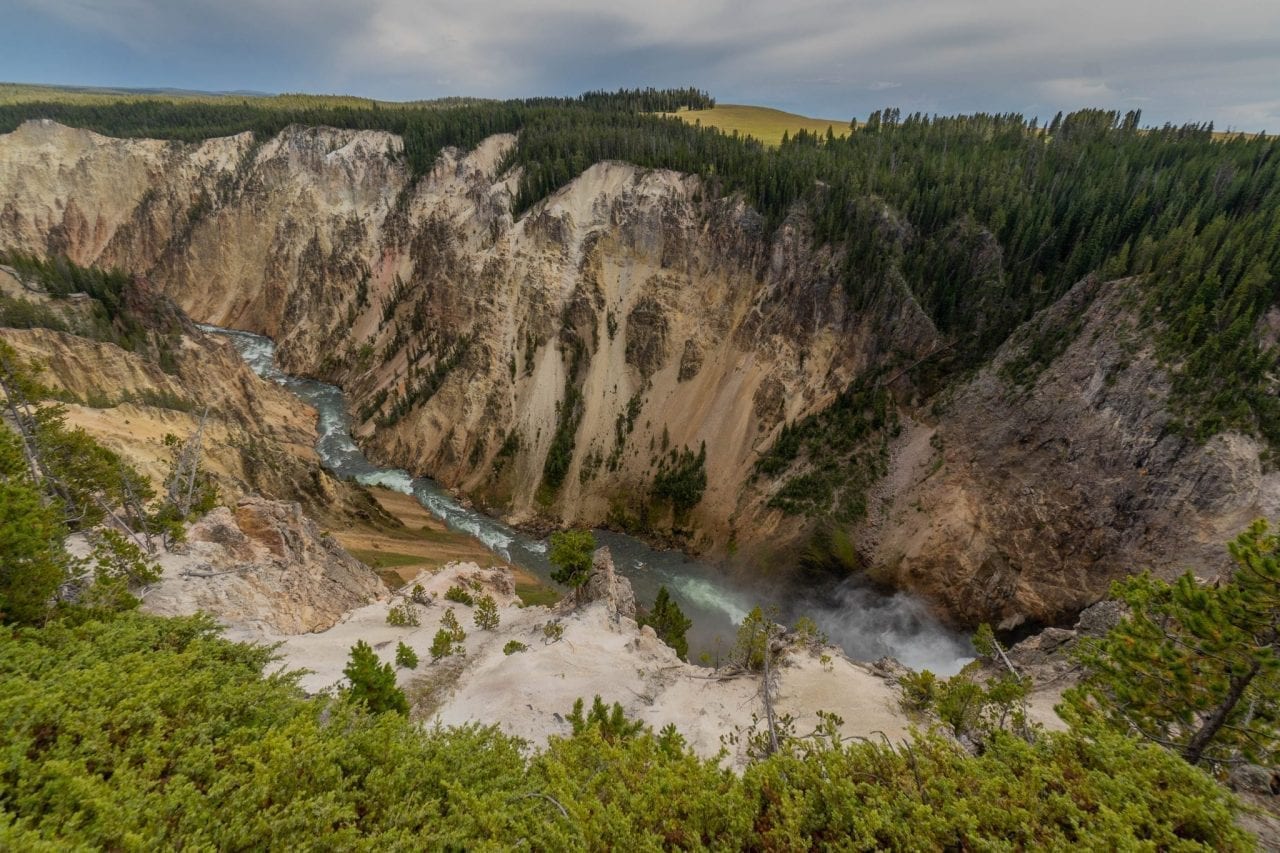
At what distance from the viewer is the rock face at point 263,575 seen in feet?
80.7

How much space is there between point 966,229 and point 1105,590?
126 feet

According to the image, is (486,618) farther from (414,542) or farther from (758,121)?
(758,121)

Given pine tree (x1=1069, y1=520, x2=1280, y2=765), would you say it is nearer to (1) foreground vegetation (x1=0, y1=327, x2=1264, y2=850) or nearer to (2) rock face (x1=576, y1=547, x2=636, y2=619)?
(1) foreground vegetation (x1=0, y1=327, x2=1264, y2=850)

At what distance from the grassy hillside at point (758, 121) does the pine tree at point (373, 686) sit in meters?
115

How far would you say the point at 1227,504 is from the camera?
34938 mm

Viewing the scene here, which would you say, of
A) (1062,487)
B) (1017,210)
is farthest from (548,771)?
(1017,210)

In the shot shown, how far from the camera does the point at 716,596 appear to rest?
51750mm

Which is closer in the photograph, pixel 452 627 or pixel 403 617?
pixel 452 627

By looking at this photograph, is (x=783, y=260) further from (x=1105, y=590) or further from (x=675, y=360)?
(x=1105, y=590)

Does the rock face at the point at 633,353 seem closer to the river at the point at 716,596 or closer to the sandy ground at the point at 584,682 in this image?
the river at the point at 716,596

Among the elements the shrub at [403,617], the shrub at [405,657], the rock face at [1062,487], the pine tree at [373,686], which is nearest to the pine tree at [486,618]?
the shrub at [403,617]

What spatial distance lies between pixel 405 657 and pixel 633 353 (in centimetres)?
4840

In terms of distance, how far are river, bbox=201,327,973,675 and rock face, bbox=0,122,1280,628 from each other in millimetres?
2347

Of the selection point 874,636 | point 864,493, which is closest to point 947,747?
point 874,636
